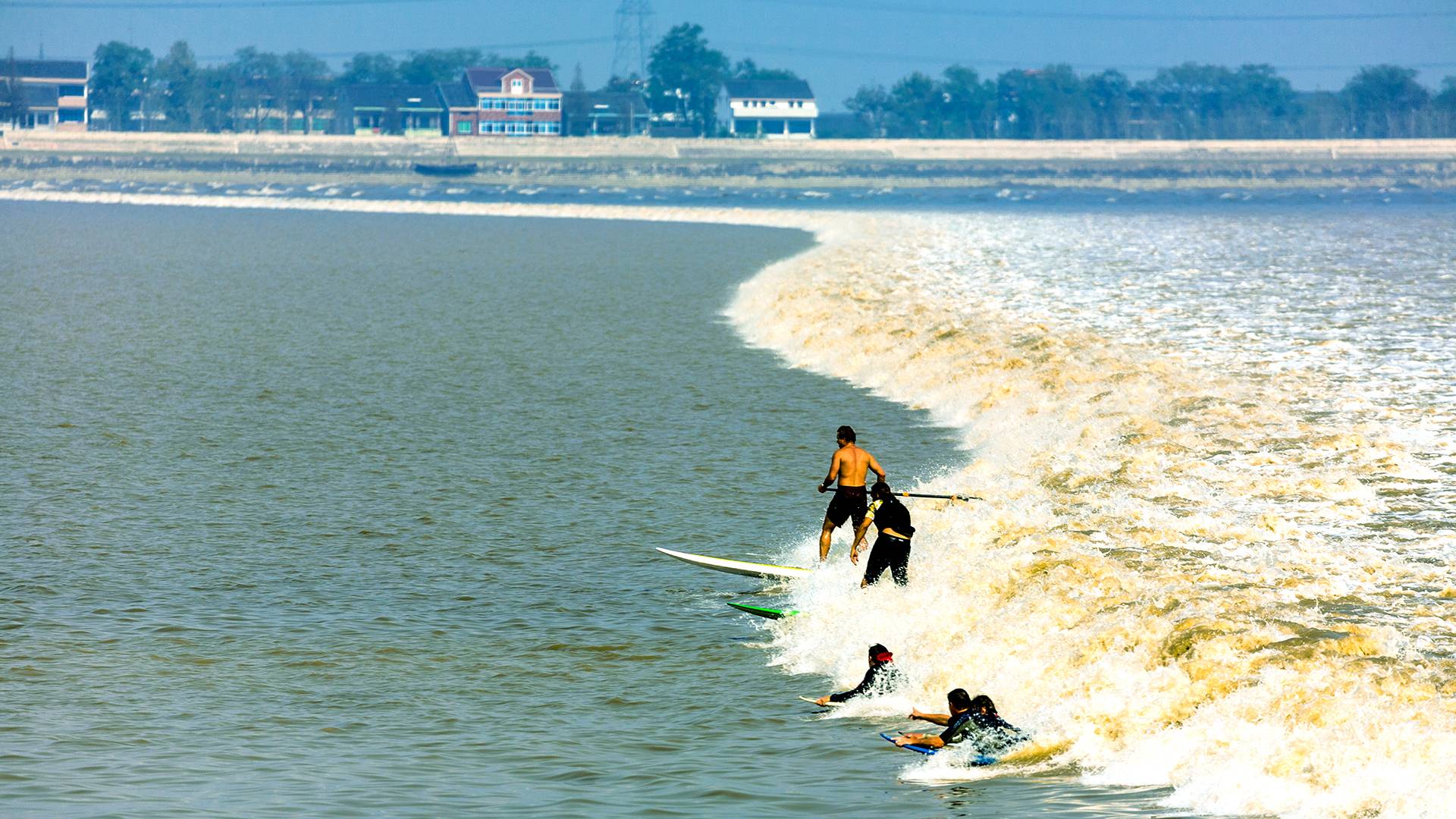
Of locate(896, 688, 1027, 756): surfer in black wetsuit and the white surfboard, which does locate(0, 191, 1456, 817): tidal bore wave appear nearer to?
locate(896, 688, 1027, 756): surfer in black wetsuit

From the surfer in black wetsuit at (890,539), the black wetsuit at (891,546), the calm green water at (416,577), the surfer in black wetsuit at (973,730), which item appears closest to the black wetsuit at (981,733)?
the surfer in black wetsuit at (973,730)

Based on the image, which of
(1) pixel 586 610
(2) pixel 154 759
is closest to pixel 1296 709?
(1) pixel 586 610

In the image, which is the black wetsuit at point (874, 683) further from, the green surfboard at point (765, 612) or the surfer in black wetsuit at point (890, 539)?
the green surfboard at point (765, 612)

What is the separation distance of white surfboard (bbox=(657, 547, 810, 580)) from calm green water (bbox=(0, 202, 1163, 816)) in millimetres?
328

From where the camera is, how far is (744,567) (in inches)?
953

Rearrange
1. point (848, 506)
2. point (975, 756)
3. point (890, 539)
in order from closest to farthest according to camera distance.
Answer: point (975, 756)
point (890, 539)
point (848, 506)

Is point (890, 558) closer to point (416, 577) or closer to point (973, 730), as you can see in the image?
point (973, 730)

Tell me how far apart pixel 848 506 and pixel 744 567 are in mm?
2220

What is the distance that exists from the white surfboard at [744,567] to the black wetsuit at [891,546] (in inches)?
82.6

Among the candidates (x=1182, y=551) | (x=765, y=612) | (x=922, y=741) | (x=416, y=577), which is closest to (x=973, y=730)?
(x=922, y=741)

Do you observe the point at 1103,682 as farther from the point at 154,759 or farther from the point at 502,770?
the point at 154,759

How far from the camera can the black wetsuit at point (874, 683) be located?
60.1ft

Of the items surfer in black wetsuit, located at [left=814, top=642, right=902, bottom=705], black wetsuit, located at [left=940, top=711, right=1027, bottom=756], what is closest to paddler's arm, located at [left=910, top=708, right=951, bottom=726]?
black wetsuit, located at [left=940, top=711, right=1027, bottom=756]

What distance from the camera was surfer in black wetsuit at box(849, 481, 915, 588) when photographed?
69.1ft
